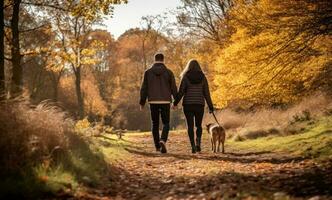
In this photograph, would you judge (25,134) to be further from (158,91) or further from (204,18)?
(204,18)

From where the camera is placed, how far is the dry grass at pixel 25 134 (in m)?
5.96

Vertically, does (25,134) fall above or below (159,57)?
below

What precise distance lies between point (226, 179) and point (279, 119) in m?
10.9

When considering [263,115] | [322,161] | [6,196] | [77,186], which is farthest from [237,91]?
[6,196]

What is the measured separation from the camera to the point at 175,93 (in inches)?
468

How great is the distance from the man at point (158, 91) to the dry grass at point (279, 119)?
162 inches

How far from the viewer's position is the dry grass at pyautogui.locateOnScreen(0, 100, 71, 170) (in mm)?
5957

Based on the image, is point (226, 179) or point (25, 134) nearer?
point (25, 134)

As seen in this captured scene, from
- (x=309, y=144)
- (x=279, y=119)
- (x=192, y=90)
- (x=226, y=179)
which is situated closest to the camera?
(x=226, y=179)

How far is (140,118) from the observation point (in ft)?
158

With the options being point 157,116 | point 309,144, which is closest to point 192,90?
point 157,116

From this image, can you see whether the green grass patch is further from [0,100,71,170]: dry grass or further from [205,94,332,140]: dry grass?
[0,100,71,170]: dry grass

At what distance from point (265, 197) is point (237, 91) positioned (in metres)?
11.1

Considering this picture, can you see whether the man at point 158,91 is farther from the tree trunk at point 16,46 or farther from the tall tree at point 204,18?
the tall tree at point 204,18
